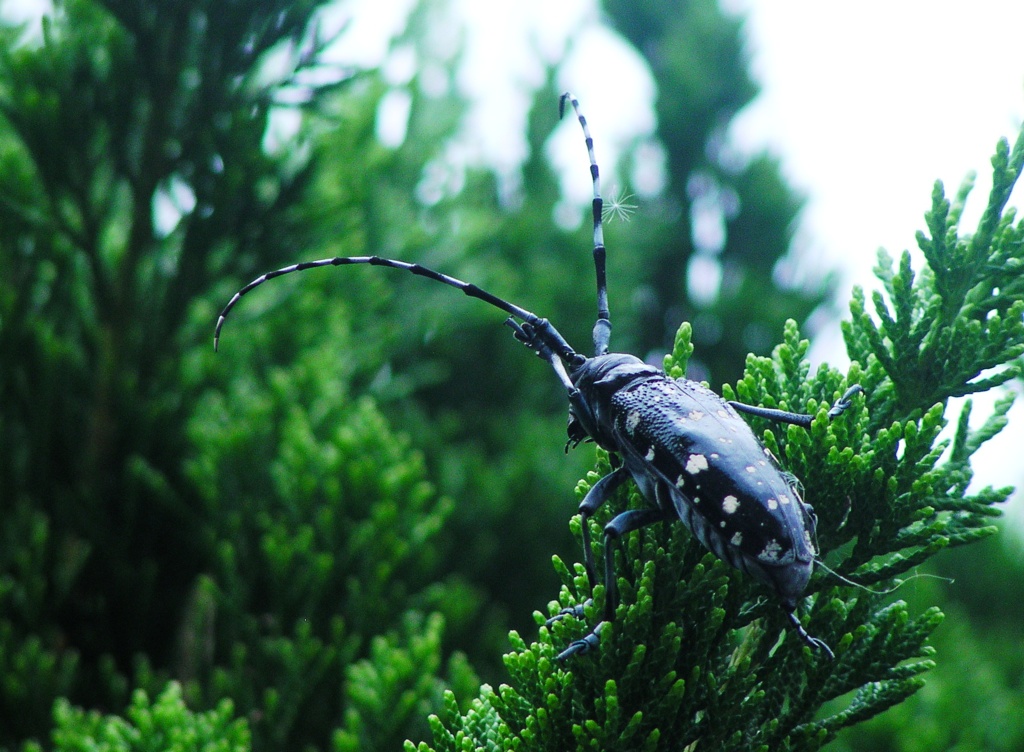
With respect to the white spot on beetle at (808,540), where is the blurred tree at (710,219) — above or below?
above

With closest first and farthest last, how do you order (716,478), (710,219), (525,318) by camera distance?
(716,478)
(525,318)
(710,219)

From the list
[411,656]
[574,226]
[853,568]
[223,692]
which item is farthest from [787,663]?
[574,226]

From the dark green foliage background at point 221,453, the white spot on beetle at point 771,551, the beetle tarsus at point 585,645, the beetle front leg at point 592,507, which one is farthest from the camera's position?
the dark green foliage background at point 221,453

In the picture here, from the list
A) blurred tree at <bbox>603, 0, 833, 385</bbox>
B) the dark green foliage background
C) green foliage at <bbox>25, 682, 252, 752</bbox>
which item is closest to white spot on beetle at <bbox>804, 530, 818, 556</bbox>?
the dark green foliage background

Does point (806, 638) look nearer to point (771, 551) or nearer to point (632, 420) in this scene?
point (771, 551)

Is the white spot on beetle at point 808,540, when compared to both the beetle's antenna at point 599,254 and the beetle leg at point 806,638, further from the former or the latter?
the beetle's antenna at point 599,254

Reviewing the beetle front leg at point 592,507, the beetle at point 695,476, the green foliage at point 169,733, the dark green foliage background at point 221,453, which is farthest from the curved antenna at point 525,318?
the green foliage at point 169,733

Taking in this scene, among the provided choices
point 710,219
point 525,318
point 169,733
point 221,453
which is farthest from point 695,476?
point 710,219
